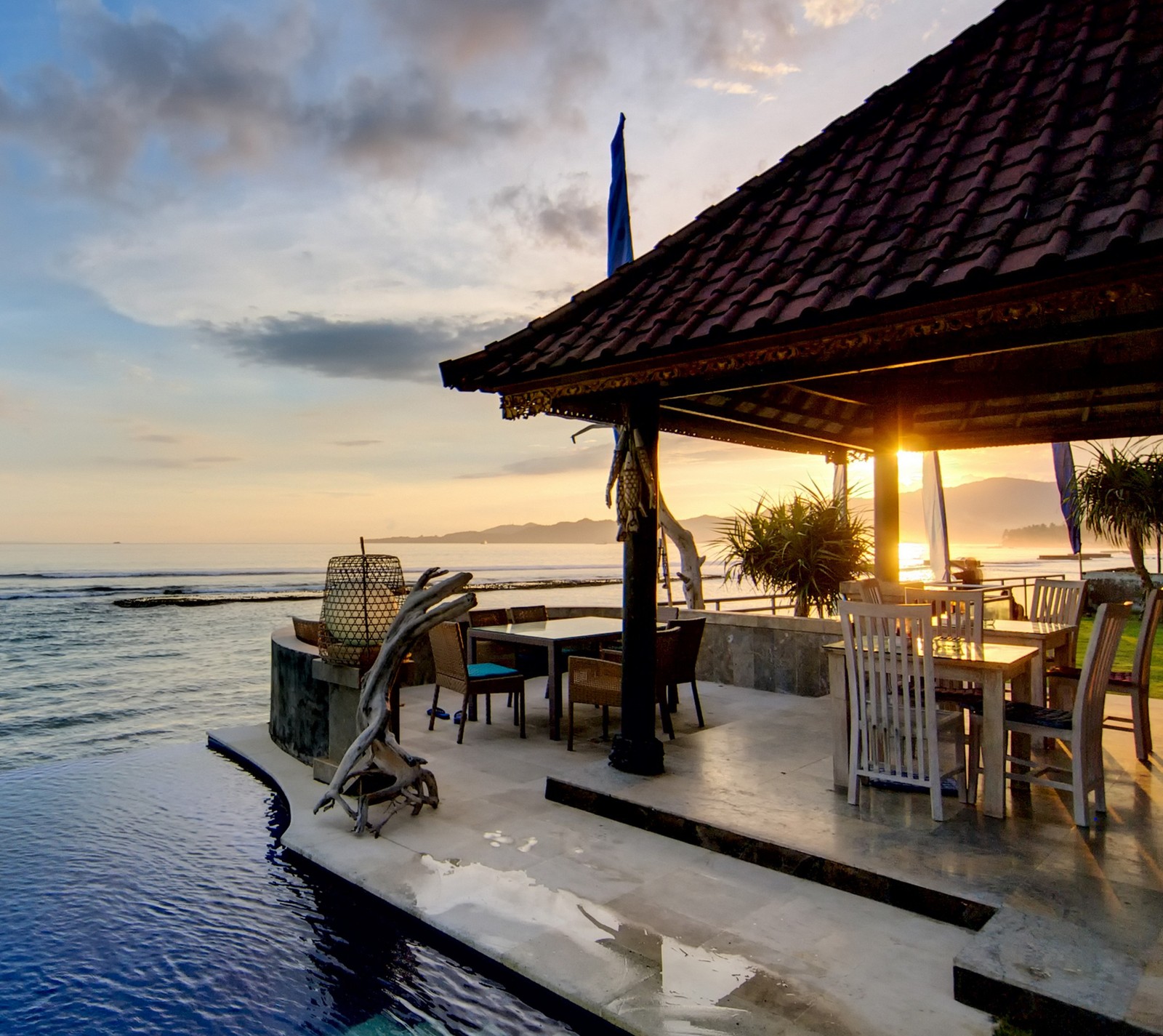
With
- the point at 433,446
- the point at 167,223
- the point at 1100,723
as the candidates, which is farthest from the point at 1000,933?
the point at 433,446

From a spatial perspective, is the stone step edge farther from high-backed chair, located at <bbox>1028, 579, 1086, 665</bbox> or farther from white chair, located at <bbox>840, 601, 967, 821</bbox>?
high-backed chair, located at <bbox>1028, 579, 1086, 665</bbox>

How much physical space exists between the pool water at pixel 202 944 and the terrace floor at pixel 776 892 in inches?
6.2

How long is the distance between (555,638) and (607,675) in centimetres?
72

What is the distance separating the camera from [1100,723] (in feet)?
11.8

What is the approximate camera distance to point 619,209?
33.2 feet

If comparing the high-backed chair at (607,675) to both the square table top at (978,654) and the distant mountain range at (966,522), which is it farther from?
the distant mountain range at (966,522)

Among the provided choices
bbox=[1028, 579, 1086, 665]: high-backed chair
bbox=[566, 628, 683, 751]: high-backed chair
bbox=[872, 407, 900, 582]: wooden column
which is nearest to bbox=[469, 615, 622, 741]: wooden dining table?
bbox=[566, 628, 683, 751]: high-backed chair

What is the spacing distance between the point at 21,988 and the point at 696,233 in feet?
16.5

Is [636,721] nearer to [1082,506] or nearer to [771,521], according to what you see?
[771,521]

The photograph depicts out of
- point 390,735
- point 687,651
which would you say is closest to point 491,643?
point 687,651

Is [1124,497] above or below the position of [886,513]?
above

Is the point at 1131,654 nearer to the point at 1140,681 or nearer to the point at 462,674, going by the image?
the point at 1140,681

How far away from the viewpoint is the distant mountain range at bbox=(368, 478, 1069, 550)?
143m

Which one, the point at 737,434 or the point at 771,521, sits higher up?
the point at 737,434
